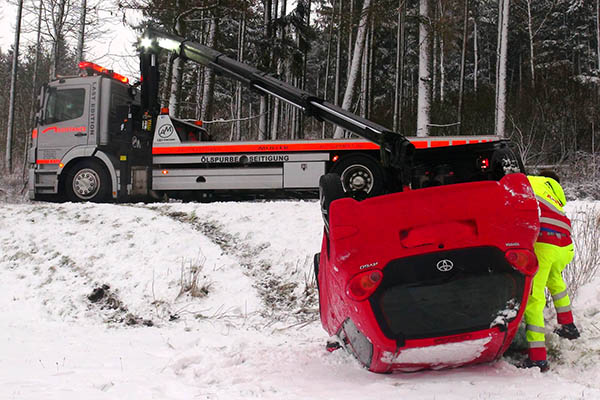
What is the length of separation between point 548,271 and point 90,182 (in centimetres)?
941

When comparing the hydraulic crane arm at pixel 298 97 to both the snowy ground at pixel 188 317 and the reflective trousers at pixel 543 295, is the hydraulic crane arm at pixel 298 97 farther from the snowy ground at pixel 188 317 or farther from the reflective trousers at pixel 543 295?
the snowy ground at pixel 188 317

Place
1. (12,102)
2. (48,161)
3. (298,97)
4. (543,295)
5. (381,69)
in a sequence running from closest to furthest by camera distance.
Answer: (543,295)
(298,97)
(48,161)
(12,102)
(381,69)

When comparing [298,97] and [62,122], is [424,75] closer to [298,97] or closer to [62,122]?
[298,97]

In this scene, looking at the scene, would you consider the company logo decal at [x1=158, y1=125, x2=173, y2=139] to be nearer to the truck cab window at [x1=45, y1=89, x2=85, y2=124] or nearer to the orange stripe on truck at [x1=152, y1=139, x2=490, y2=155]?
the orange stripe on truck at [x1=152, y1=139, x2=490, y2=155]

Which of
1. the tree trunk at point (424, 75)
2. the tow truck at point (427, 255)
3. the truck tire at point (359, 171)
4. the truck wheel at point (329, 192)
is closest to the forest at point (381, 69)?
the tree trunk at point (424, 75)

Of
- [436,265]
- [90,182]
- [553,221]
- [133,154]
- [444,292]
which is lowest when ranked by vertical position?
[444,292]

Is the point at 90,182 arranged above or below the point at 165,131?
below

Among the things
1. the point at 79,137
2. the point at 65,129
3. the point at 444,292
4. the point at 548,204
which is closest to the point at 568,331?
the point at 548,204

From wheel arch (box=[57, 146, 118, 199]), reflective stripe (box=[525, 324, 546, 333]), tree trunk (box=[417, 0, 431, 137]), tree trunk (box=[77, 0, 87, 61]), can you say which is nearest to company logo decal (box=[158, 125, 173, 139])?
wheel arch (box=[57, 146, 118, 199])

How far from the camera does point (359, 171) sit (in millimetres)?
9195

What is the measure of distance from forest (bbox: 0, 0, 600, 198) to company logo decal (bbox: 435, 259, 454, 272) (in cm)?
946

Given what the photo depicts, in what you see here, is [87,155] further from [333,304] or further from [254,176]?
[333,304]

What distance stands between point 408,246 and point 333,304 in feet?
2.24

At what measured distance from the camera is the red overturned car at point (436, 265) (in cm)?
230
